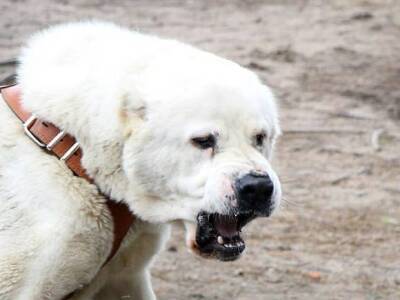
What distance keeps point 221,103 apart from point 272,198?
37cm

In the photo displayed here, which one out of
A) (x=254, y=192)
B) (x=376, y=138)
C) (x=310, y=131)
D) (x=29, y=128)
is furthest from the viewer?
(x=310, y=131)

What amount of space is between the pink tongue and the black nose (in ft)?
0.40

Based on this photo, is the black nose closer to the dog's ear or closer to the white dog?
the white dog

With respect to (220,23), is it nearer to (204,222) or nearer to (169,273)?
(169,273)

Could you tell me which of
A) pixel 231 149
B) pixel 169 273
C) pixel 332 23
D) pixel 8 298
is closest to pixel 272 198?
pixel 231 149

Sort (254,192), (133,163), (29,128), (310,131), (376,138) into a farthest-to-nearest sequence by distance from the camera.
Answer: (310,131) < (376,138) < (29,128) < (133,163) < (254,192)

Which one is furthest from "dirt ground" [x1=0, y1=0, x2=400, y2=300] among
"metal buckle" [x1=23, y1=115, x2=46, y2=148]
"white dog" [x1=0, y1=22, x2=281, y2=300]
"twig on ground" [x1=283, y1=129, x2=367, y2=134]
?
"metal buckle" [x1=23, y1=115, x2=46, y2=148]

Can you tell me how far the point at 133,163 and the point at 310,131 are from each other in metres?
3.91

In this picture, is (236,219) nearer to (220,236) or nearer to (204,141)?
(220,236)

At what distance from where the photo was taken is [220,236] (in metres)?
3.74

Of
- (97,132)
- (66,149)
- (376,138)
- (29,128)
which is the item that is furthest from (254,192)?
(376,138)

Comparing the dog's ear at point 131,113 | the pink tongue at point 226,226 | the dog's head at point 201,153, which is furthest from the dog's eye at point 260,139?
the dog's ear at point 131,113

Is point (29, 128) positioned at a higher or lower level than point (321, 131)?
higher

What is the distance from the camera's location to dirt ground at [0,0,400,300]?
5.37m
